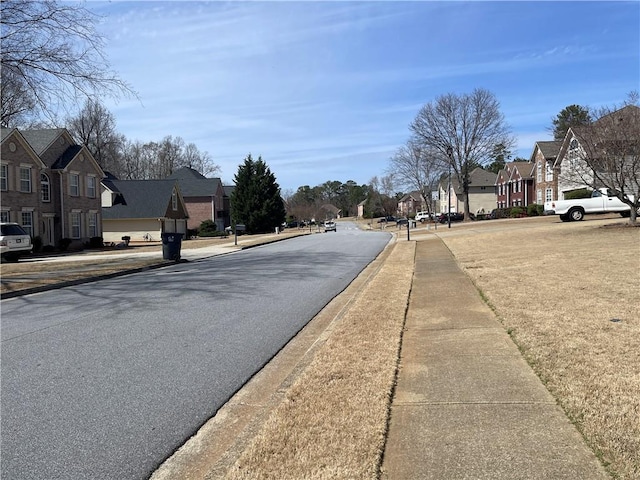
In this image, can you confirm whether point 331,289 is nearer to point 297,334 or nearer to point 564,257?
point 297,334

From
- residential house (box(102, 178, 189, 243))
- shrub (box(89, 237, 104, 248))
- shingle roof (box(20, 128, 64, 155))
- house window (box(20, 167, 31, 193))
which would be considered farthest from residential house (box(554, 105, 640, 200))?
residential house (box(102, 178, 189, 243))

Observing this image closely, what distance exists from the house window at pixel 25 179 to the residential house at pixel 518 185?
58968mm

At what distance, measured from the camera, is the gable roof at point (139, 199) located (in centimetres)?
5234

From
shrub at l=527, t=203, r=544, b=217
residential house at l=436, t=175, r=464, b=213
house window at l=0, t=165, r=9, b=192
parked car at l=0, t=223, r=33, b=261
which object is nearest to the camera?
parked car at l=0, t=223, r=33, b=261

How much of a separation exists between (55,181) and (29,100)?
25113 millimetres

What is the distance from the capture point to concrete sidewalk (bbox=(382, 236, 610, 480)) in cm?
346

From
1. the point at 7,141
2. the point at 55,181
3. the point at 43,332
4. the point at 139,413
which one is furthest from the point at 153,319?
the point at 55,181

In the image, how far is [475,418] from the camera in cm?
426

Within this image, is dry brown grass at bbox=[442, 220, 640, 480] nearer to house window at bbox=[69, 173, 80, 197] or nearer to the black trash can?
the black trash can

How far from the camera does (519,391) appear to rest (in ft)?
15.8

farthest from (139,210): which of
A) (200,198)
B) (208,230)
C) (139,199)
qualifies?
(200,198)

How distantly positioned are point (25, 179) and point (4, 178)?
1.87m

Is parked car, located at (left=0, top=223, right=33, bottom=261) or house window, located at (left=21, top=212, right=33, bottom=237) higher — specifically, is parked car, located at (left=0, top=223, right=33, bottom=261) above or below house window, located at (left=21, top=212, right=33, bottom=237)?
below

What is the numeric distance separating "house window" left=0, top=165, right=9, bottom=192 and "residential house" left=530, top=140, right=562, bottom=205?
171 ft
